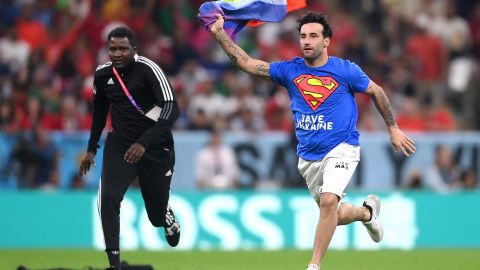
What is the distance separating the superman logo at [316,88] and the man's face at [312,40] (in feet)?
0.73

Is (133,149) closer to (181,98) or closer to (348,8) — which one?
(181,98)

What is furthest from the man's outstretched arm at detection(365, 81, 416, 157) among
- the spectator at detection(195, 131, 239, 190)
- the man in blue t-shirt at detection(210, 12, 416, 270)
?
the spectator at detection(195, 131, 239, 190)

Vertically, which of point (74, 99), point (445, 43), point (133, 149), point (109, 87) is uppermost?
point (445, 43)

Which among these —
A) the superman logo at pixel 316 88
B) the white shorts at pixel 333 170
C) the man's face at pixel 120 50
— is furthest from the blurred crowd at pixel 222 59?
the superman logo at pixel 316 88

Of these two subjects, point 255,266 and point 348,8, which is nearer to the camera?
point 255,266

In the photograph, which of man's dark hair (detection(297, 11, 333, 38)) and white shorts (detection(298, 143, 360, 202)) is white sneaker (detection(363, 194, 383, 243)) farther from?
man's dark hair (detection(297, 11, 333, 38))

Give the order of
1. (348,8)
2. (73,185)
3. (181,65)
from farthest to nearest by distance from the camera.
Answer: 1. (348,8)
2. (181,65)
3. (73,185)

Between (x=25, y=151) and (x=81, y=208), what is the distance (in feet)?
5.33

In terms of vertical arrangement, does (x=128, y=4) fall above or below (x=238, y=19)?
above

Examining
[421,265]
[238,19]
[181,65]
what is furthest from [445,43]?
[238,19]

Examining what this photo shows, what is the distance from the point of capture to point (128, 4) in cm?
2228

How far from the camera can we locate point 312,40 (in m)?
11.4

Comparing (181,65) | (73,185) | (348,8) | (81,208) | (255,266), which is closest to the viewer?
(255,266)

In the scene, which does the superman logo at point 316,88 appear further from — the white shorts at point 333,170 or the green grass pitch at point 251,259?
the green grass pitch at point 251,259
